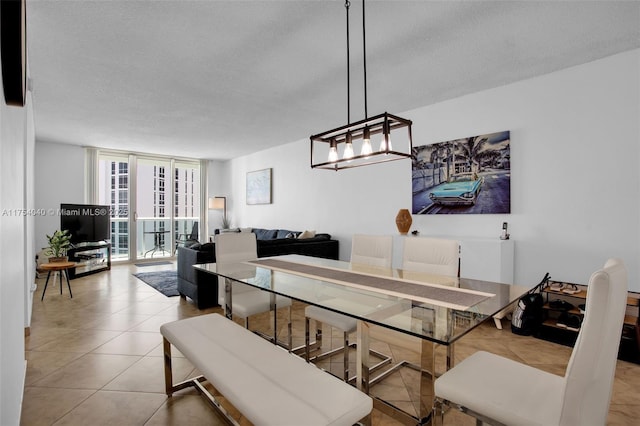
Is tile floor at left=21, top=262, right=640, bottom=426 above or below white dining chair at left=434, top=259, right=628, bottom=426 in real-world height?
below

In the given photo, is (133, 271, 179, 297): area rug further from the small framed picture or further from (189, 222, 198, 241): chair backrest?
the small framed picture

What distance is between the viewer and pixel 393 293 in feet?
5.90

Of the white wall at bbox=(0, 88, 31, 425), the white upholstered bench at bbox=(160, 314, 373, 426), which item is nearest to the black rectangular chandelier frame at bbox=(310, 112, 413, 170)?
the white upholstered bench at bbox=(160, 314, 373, 426)

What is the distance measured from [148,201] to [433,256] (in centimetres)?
720

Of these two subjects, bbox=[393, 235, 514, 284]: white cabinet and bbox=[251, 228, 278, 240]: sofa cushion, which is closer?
bbox=[393, 235, 514, 284]: white cabinet

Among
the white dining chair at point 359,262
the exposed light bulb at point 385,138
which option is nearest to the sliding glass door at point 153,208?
the white dining chair at point 359,262

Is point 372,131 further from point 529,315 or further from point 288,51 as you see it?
point 529,315

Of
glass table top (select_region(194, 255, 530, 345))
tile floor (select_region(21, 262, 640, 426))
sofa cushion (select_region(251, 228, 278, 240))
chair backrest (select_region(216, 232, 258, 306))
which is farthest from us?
sofa cushion (select_region(251, 228, 278, 240))

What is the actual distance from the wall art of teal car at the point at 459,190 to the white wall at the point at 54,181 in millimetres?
6896

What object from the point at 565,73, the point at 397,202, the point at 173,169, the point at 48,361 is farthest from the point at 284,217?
the point at 565,73

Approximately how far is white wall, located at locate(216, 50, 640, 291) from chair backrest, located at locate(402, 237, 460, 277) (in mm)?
1485

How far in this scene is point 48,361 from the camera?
97.6 inches

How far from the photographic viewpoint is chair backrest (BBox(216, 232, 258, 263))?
296cm

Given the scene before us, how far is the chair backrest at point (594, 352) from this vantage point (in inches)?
37.3
